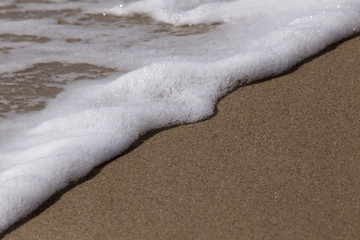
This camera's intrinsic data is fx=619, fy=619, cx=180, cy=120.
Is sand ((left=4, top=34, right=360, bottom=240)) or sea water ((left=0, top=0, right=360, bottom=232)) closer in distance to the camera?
sand ((left=4, top=34, right=360, bottom=240))

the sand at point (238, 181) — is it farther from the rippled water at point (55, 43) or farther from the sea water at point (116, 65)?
the rippled water at point (55, 43)

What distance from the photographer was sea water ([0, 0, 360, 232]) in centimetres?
217

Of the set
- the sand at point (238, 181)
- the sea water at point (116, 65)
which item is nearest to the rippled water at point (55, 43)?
the sea water at point (116, 65)

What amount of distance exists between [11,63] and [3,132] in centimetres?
77

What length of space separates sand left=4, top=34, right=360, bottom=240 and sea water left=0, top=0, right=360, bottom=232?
103 mm

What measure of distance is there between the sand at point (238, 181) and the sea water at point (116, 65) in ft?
0.34

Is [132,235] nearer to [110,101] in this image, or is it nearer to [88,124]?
[88,124]

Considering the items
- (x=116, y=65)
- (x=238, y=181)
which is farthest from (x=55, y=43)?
(x=238, y=181)

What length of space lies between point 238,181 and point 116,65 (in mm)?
1254

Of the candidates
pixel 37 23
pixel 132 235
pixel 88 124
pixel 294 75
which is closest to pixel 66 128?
pixel 88 124

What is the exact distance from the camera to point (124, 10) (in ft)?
12.6

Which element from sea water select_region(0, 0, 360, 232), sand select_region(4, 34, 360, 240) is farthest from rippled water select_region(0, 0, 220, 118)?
sand select_region(4, 34, 360, 240)

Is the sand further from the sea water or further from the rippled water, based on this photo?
the rippled water

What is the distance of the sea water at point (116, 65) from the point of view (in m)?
2.17
